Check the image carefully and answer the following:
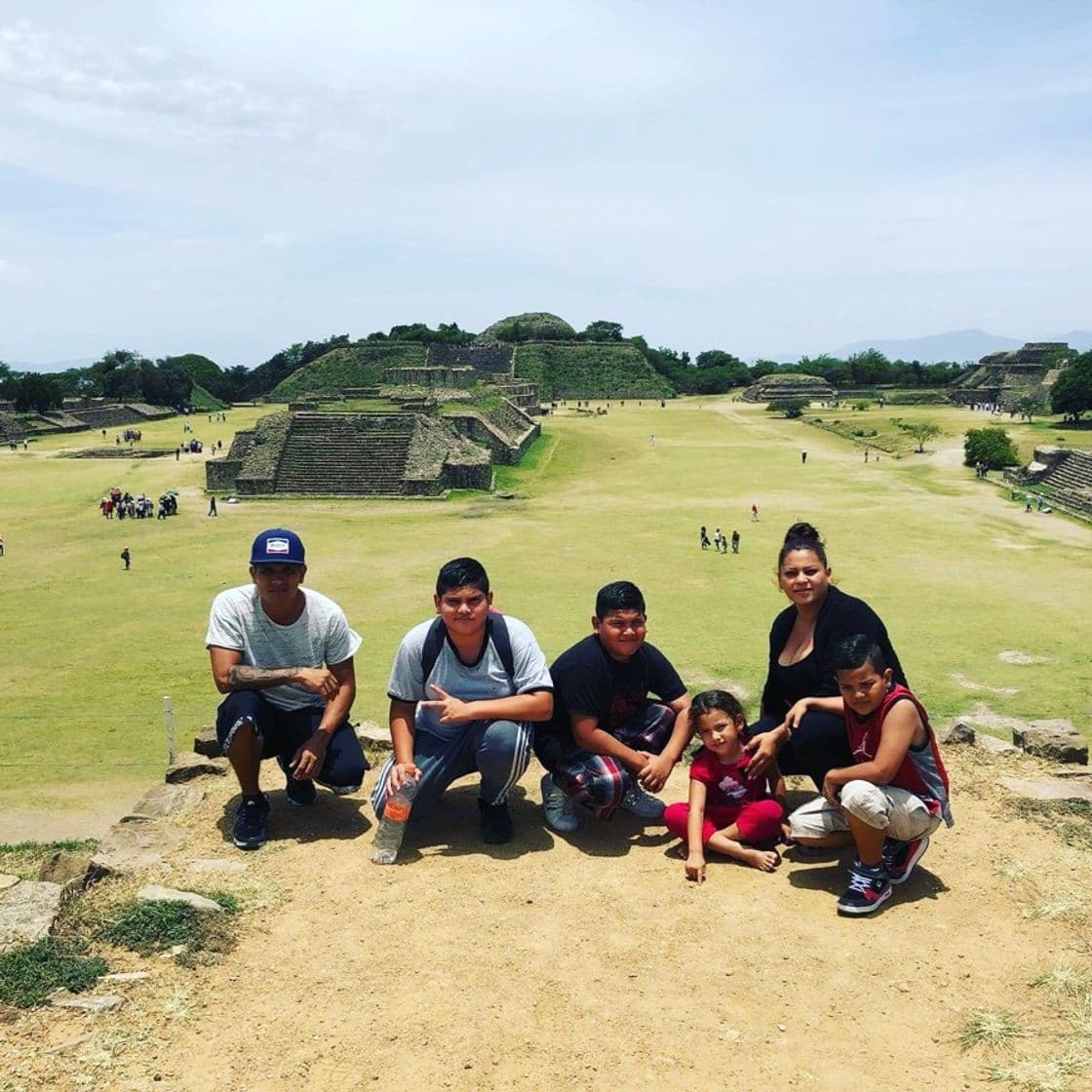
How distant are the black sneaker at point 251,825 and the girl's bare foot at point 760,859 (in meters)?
2.80

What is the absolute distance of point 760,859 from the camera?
5.08 meters

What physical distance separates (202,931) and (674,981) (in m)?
2.18

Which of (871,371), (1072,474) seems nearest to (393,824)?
(1072,474)

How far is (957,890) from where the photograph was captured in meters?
4.88

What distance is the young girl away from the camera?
514 centimetres

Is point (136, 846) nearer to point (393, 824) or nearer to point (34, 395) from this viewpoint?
point (393, 824)

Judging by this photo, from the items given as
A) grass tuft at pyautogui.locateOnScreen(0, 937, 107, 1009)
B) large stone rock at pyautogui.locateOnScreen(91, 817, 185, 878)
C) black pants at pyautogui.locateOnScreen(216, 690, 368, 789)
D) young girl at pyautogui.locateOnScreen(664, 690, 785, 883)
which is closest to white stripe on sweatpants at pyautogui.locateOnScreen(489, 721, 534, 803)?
young girl at pyautogui.locateOnScreen(664, 690, 785, 883)

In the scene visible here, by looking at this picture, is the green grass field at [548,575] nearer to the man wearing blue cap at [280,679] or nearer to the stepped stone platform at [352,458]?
the stepped stone platform at [352,458]

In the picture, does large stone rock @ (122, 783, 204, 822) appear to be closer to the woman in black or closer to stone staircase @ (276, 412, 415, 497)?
the woman in black

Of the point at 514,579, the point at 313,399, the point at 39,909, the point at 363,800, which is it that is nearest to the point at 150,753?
the point at 363,800

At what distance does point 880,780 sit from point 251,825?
3562 mm

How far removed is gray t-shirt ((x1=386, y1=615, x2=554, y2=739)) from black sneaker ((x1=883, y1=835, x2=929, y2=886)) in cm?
195

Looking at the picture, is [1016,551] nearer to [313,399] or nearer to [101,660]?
[101,660]

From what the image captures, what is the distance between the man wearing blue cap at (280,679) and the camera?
215 inches
